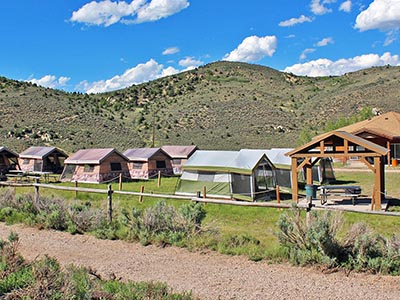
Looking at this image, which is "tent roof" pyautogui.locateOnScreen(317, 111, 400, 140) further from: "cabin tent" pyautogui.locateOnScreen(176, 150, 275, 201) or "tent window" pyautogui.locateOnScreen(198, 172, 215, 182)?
"tent window" pyautogui.locateOnScreen(198, 172, 215, 182)

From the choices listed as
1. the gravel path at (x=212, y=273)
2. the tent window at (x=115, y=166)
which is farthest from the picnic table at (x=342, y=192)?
the tent window at (x=115, y=166)

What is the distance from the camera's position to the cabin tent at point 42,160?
100ft

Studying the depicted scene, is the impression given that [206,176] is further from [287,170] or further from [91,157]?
[91,157]

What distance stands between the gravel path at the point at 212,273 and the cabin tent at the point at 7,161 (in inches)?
845

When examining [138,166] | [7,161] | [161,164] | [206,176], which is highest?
[7,161]

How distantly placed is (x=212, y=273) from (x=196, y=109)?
186ft

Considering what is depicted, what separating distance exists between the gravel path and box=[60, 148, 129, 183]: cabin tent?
53.4 ft

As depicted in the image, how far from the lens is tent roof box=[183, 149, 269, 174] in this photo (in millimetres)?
17906

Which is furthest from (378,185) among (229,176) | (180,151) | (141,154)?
(180,151)

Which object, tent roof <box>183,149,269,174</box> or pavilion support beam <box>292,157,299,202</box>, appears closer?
pavilion support beam <box>292,157,299,202</box>

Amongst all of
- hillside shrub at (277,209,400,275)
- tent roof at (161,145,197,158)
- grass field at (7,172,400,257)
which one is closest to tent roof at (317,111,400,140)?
tent roof at (161,145,197,158)

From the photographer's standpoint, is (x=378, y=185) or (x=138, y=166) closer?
(x=378, y=185)

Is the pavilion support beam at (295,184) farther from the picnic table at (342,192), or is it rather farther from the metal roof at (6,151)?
the metal roof at (6,151)

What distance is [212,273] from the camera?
7625mm
